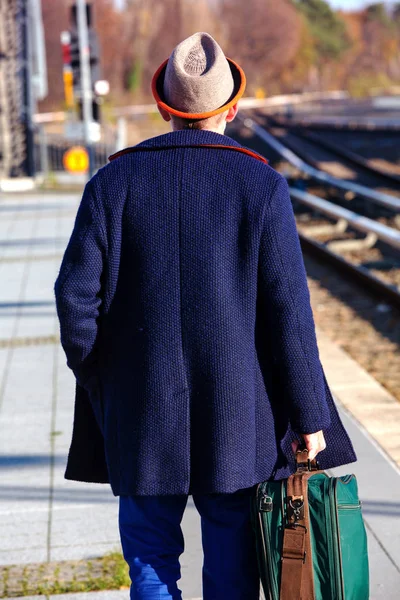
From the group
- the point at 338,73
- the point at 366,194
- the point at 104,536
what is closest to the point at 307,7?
the point at 338,73

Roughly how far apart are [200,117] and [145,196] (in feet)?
0.82

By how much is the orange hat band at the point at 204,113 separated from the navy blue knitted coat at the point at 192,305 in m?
0.05

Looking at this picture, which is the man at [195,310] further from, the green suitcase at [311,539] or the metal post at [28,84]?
the metal post at [28,84]

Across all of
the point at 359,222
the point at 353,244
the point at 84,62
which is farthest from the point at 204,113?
the point at 84,62

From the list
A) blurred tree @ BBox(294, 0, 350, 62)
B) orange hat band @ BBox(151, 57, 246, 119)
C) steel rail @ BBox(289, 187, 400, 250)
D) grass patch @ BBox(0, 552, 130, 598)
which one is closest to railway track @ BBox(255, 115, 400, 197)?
steel rail @ BBox(289, 187, 400, 250)

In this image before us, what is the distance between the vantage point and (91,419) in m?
2.69

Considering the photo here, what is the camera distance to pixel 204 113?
8.02ft

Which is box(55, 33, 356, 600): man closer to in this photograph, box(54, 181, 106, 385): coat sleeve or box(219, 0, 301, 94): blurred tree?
box(54, 181, 106, 385): coat sleeve

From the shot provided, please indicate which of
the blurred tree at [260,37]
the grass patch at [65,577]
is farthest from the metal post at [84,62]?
the blurred tree at [260,37]

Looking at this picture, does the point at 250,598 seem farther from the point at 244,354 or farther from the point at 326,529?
the point at 244,354

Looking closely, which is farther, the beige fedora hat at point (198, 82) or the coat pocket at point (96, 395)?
the coat pocket at point (96, 395)

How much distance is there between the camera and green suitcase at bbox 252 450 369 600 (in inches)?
93.4

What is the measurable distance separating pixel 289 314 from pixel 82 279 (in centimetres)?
A: 53

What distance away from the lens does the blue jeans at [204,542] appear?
2.51m
